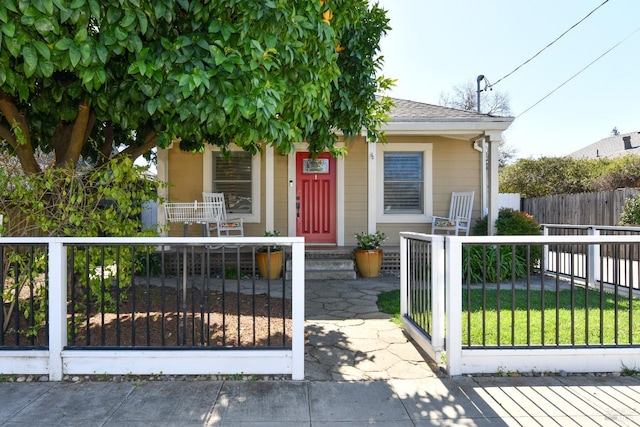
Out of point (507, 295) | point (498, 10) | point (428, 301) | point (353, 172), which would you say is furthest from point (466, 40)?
point (428, 301)

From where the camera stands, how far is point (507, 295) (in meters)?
5.31

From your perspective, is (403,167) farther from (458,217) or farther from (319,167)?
(319,167)

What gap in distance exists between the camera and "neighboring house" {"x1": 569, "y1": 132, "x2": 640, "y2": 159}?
67.6 feet

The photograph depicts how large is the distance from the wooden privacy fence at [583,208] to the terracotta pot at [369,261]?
6.42 meters

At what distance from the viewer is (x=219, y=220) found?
7098 mm

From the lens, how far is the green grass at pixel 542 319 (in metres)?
2.88

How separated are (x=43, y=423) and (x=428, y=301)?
2788mm

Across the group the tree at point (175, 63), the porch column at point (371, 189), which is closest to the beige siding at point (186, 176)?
the porch column at point (371, 189)

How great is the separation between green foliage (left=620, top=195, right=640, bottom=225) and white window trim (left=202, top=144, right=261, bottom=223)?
7925mm

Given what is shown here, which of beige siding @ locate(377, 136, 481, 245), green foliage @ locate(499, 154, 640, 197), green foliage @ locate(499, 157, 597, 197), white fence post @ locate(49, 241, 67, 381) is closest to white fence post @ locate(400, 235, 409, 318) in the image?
white fence post @ locate(49, 241, 67, 381)

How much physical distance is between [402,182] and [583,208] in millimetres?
5692

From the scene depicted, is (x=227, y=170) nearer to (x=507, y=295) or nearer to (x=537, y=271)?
(x=507, y=295)

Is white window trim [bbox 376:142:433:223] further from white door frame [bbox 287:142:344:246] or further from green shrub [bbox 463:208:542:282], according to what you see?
Answer: green shrub [bbox 463:208:542:282]

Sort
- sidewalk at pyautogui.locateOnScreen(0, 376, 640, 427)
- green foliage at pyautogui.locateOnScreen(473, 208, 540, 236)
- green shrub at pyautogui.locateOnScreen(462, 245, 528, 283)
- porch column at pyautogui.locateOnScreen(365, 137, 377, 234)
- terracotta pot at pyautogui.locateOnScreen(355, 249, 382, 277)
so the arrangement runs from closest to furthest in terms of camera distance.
→ sidewalk at pyautogui.locateOnScreen(0, 376, 640, 427) → green shrub at pyautogui.locateOnScreen(462, 245, 528, 283) → terracotta pot at pyautogui.locateOnScreen(355, 249, 382, 277) → green foliage at pyautogui.locateOnScreen(473, 208, 540, 236) → porch column at pyautogui.locateOnScreen(365, 137, 377, 234)
